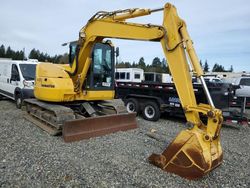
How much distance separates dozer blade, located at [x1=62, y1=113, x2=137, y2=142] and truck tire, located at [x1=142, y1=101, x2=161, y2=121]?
1705 mm

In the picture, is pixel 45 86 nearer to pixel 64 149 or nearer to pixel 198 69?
pixel 64 149

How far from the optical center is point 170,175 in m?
4.56

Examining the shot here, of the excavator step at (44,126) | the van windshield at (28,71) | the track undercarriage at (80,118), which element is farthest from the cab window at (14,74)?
the excavator step at (44,126)

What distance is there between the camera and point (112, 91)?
8.24m

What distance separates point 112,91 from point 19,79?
17.3 feet

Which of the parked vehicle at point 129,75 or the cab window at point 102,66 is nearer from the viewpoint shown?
the cab window at point 102,66

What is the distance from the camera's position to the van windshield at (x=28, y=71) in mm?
11352

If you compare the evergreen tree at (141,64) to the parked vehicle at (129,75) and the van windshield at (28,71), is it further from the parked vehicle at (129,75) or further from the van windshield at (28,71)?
the van windshield at (28,71)

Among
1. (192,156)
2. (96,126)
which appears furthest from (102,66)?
(192,156)

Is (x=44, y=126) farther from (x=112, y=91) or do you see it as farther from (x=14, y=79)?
(x=14, y=79)

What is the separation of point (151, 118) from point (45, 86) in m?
4.14

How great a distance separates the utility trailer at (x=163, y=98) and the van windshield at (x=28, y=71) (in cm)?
388

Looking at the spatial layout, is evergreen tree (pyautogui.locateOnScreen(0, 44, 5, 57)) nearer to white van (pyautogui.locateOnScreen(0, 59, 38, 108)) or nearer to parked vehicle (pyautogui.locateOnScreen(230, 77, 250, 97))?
white van (pyautogui.locateOnScreen(0, 59, 38, 108))

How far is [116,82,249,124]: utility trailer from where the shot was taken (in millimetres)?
8741
